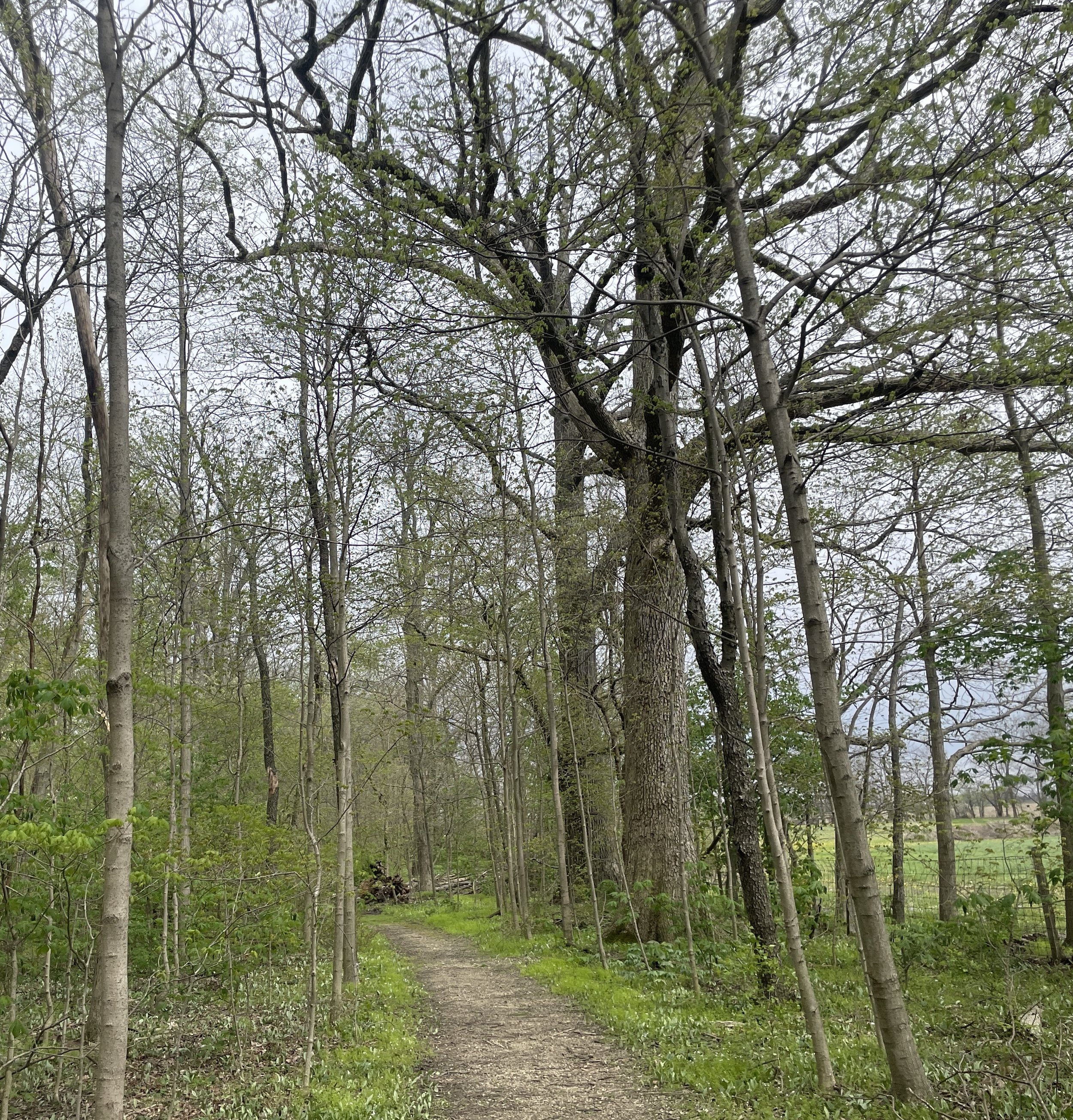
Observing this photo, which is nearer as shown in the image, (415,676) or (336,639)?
(336,639)

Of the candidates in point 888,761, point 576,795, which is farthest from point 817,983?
point 576,795

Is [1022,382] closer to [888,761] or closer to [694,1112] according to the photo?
[694,1112]

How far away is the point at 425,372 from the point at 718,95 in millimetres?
3893

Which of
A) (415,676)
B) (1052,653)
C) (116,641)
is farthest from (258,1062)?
(415,676)

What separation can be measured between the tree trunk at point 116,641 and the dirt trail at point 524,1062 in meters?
2.50

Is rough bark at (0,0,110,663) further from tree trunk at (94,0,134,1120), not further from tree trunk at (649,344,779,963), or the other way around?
tree trunk at (649,344,779,963)

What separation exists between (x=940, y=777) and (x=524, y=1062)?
8362 mm

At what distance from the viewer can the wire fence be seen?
722 cm

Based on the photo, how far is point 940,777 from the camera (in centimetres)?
1153

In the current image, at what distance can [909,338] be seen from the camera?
550 centimetres

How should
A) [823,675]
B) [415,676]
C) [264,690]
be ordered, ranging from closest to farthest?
[823,675]
[264,690]
[415,676]

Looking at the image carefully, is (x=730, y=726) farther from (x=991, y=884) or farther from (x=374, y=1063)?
(x=991, y=884)

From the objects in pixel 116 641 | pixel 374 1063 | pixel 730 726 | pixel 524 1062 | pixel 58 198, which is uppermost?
pixel 58 198

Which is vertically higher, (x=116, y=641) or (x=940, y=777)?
(x=116, y=641)
